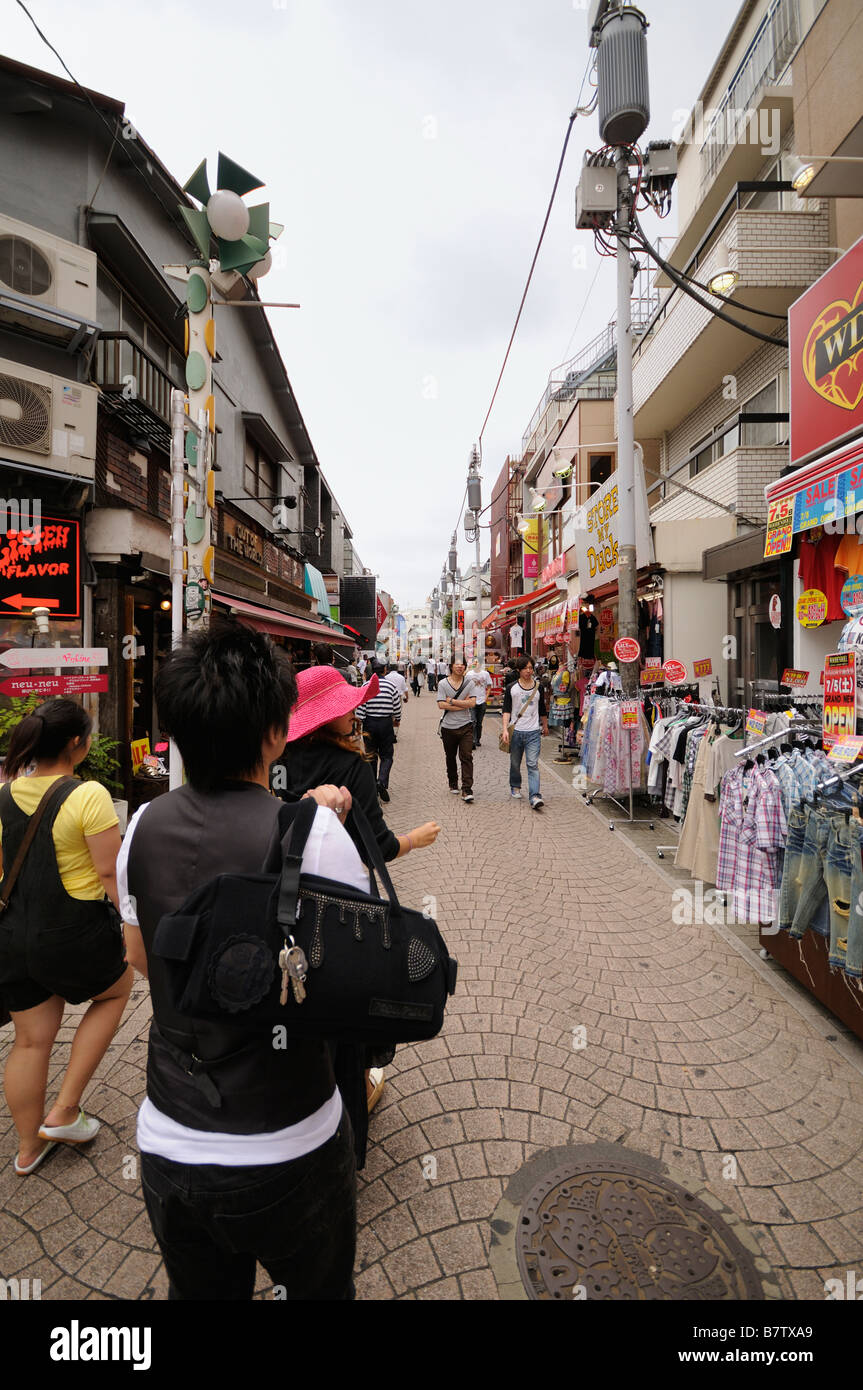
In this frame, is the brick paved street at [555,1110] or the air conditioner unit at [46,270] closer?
the brick paved street at [555,1110]

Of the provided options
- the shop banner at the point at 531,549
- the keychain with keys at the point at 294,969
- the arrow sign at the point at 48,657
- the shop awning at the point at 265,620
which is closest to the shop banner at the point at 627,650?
the shop awning at the point at 265,620

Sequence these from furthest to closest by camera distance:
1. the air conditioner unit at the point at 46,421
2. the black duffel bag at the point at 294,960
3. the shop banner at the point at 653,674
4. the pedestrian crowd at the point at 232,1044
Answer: the shop banner at the point at 653,674 → the air conditioner unit at the point at 46,421 → the pedestrian crowd at the point at 232,1044 → the black duffel bag at the point at 294,960

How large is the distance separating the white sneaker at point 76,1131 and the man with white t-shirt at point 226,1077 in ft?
5.33

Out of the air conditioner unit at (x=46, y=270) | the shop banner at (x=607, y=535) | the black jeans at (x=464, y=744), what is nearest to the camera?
the air conditioner unit at (x=46, y=270)

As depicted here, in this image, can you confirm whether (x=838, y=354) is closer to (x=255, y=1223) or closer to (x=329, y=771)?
(x=329, y=771)

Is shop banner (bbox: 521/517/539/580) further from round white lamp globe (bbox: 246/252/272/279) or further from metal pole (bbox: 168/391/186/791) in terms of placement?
metal pole (bbox: 168/391/186/791)

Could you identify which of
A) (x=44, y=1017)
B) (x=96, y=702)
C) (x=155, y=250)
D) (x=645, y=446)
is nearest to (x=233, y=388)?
(x=155, y=250)

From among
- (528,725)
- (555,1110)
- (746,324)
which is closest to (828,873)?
(555,1110)

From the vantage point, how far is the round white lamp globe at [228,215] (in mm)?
4086

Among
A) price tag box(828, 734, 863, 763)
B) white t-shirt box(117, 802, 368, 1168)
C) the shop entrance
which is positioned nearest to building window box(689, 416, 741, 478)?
the shop entrance

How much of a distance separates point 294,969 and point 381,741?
7.09 meters

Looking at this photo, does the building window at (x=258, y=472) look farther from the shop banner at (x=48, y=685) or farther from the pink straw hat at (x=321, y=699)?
the pink straw hat at (x=321, y=699)

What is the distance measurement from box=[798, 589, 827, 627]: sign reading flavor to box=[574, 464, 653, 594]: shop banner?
7.51 ft

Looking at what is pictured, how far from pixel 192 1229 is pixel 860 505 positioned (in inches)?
229
